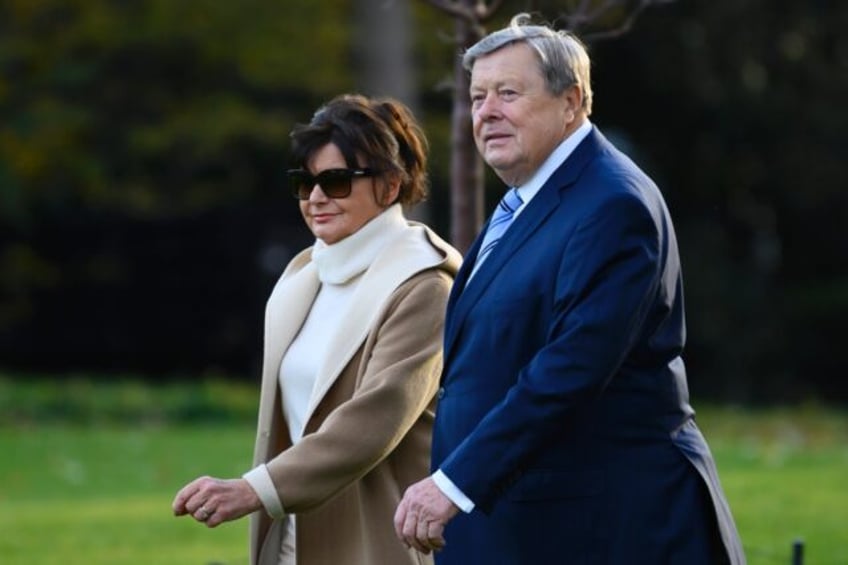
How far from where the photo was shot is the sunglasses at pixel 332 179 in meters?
4.62

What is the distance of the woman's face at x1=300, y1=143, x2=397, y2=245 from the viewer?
4.63 metres

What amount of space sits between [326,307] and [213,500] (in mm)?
688

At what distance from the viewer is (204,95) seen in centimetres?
2481

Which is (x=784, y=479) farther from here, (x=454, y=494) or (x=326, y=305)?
(x=454, y=494)

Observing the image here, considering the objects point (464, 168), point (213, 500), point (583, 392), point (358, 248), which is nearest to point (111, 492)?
point (464, 168)

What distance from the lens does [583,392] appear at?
3736 mm

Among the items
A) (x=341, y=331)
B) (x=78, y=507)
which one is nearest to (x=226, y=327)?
(x=78, y=507)

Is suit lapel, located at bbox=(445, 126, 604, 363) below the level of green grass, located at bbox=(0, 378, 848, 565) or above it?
above

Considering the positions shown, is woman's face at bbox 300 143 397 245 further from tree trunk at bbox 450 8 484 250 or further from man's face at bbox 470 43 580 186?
tree trunk at bbox 450 8 484 250

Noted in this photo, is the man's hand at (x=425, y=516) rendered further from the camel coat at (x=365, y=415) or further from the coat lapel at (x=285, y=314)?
the coat lapel at (x=285, y=314)

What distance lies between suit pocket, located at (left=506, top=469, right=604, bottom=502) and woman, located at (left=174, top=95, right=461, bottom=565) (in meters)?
0.60

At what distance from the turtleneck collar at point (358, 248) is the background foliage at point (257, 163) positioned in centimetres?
1755

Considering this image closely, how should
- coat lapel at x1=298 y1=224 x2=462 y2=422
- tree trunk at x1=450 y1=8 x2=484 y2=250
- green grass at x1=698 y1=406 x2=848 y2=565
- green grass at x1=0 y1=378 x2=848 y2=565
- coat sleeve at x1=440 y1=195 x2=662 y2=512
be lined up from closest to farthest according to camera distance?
1. coat sleeve at x1=440 y1=195 x2=662 y2=512
2. coat lapel at x1=298 y1=224 x2=462 y2=422
3. tree trunk at x1=450 y1=8 x2=484 y2=250
4. green grass at x1=698 y1=406 x2=848 y2=565
5. green grass at x1=0 y1=378 x2=848 y2=565

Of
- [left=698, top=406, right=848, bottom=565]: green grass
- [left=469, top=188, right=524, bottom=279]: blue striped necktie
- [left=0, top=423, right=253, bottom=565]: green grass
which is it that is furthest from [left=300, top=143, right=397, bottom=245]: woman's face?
[left=0, top=423, right=253, bottom=565]: green grass
